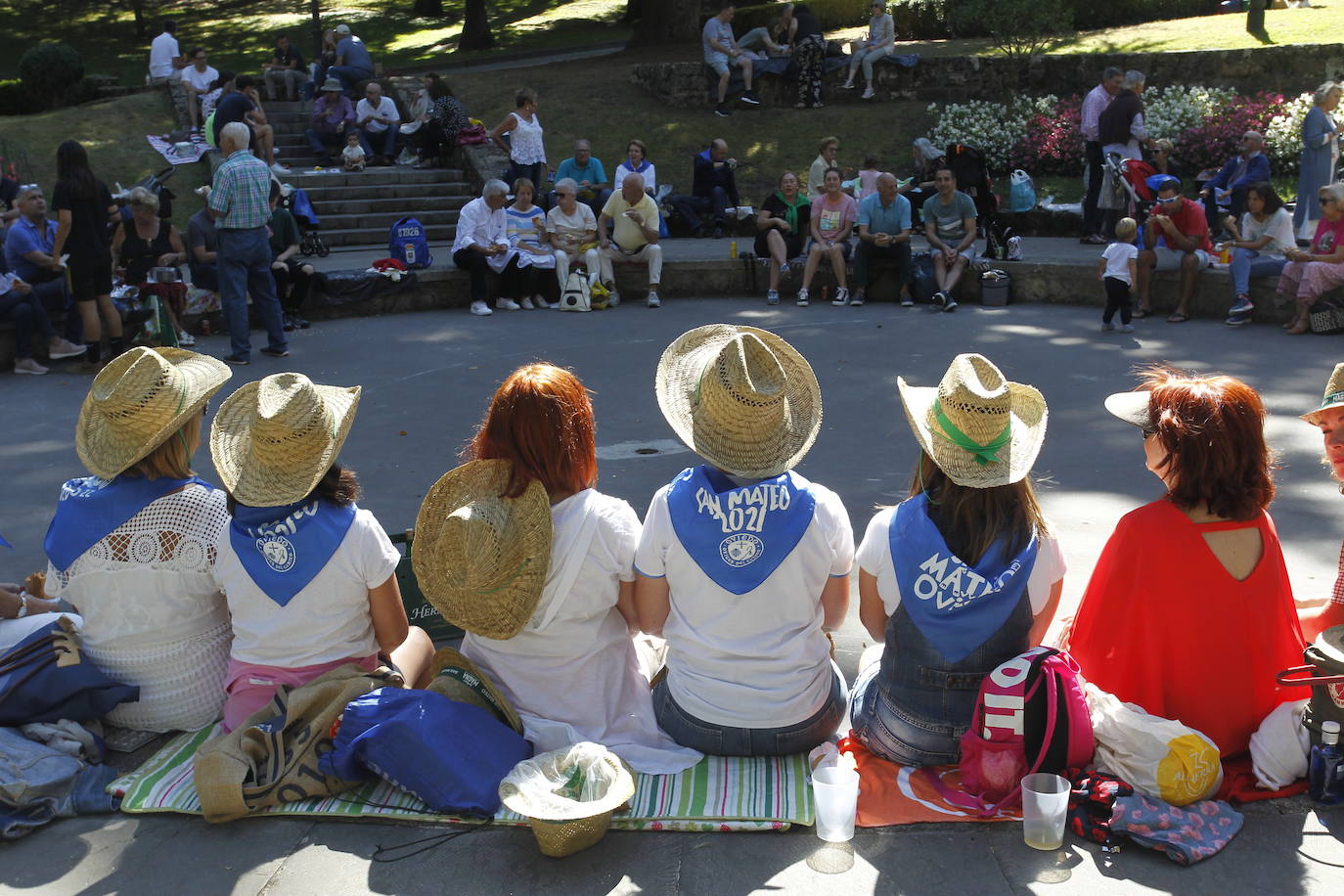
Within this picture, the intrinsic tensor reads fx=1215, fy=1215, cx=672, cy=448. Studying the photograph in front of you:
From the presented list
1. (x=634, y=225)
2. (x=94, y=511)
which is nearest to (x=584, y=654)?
(x=94, y=511)

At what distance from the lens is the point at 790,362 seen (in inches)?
149

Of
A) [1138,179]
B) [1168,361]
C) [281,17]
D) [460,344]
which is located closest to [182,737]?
[460,344]

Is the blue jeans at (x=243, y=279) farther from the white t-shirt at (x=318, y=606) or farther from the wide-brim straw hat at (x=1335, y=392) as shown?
the wide-brim straw hat at (x=1335, y=392)

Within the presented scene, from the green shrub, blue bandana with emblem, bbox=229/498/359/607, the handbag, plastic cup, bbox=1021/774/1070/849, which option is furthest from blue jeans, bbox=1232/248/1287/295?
the green shrub

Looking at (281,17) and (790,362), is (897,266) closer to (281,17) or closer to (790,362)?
(790,362)

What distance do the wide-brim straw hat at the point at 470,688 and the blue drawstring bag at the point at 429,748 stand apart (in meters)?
0.08

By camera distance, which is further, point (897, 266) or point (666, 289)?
point (666, 289)

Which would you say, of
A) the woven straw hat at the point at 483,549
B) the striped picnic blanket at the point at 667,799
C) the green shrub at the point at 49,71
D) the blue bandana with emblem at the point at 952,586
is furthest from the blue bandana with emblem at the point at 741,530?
the green shrub at the point at 49,71

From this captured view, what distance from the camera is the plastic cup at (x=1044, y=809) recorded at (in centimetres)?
310

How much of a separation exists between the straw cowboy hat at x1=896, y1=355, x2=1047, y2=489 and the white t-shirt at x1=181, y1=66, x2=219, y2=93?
17350mm

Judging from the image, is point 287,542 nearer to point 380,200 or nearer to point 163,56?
point 380,200

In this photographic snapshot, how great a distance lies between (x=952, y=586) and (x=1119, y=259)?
755 centimetres

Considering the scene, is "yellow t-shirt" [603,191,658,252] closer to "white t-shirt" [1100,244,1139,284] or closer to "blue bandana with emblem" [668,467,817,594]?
"white t-shirt" [1100,244,1139,284]

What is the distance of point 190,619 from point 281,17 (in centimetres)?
A: 3143
